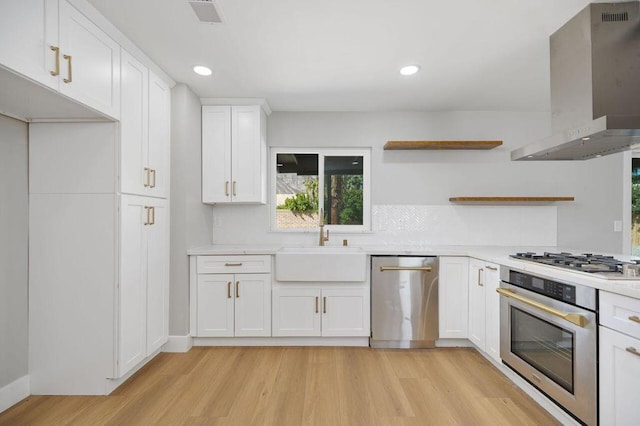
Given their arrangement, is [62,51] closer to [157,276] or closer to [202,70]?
[202,70]

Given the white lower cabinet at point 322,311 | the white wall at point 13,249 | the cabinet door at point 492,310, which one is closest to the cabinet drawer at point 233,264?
the white lower cabinet at point 322,311

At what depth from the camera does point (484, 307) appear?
2695 mm

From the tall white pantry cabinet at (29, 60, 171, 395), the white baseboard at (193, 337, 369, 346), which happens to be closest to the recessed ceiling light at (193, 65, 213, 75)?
the tall white pantry cabinet at (29, 60, 171, 395)

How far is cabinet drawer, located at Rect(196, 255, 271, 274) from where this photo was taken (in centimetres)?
302

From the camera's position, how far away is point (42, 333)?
217 centimetres

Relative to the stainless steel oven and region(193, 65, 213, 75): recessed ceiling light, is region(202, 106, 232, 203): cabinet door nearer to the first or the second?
region(193, 65, 213, 75): recessed ceiling light

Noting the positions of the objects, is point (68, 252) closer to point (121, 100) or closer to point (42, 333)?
point (42, 333)

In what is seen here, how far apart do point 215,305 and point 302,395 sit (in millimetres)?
1222

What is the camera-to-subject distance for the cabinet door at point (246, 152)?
3.29 meters

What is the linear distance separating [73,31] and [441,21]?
2.13 meters

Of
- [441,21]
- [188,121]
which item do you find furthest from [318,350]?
[441,21]

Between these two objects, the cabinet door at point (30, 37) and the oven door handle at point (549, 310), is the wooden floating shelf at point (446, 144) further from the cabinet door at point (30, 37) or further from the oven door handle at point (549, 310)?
the cabinet door at point (30, 37)

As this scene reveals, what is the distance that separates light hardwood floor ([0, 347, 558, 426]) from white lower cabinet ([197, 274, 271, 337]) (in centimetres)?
21

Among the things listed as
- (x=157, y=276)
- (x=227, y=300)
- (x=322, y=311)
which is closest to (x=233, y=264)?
(x=227, y=300)
